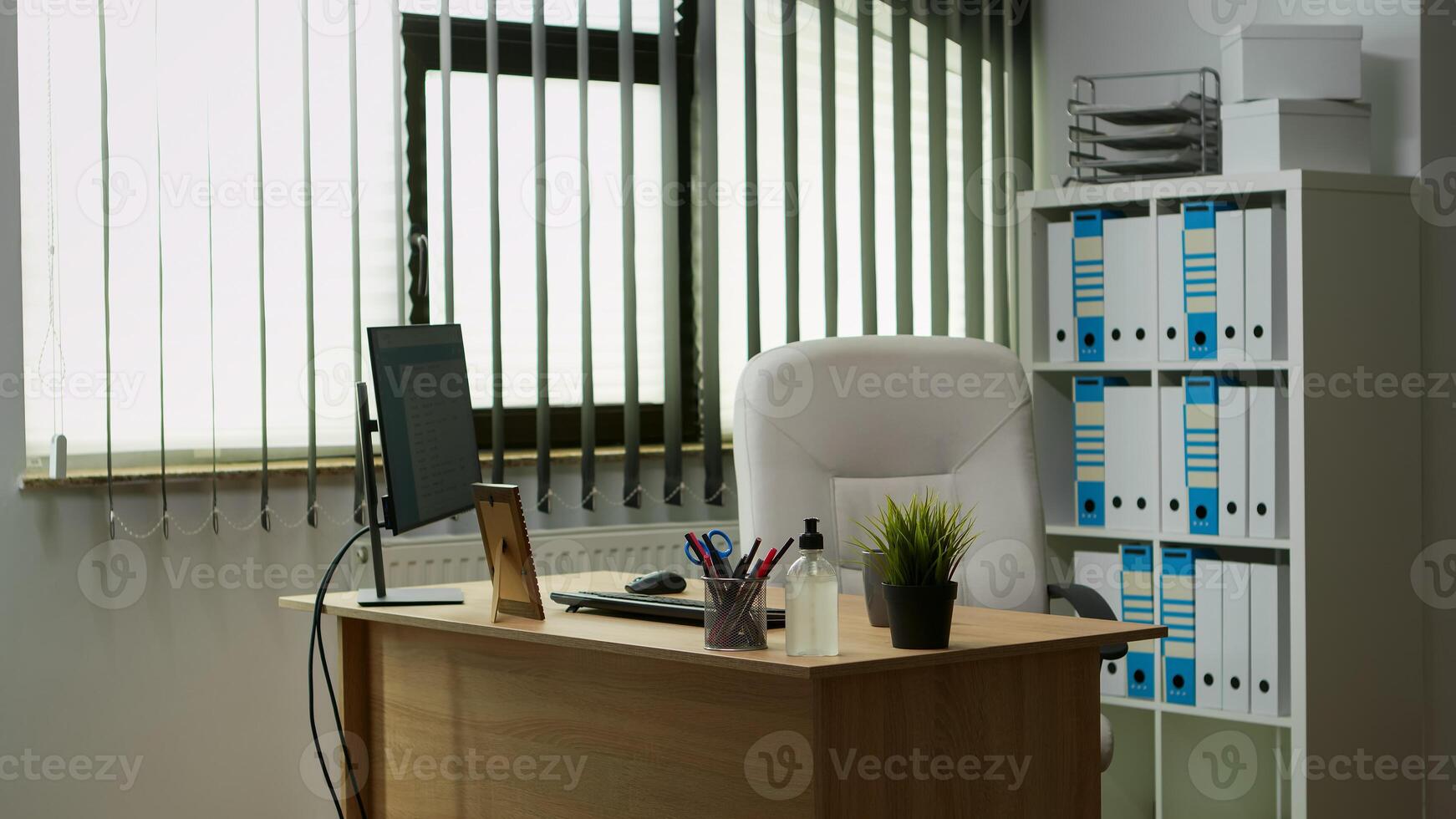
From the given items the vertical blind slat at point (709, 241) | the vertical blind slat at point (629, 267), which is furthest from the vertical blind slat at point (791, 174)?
the vertical blind slat at point (629, 267)

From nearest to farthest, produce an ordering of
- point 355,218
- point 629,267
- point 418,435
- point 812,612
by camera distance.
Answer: point 812,612
point 418,435
point 355,218
point 629,267

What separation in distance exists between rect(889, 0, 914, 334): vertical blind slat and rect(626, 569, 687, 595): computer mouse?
5.49ft

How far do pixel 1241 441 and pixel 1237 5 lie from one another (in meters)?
1.17

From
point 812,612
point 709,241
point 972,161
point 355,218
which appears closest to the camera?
point 812,612

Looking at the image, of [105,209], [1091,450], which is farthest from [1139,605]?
[105,209]

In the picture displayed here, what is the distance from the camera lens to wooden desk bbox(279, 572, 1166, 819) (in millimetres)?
1530

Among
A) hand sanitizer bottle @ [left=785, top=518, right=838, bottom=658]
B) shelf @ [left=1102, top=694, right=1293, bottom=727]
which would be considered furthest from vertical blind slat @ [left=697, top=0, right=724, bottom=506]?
hand sanitizer bottle @ [left=785, top=518, right=838, bottom=658]

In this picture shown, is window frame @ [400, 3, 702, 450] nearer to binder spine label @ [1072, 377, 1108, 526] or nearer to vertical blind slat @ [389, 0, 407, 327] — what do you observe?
vertical blind slat @ [389, 0, 407, 327]

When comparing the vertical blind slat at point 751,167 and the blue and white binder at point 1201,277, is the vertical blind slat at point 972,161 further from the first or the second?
the blue and white binder at point 1201,277

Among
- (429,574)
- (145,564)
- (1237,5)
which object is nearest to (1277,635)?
(1237,5)

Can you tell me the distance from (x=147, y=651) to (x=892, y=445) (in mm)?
1652

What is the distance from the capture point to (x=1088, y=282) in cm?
318

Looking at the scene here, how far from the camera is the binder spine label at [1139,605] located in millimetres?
3092

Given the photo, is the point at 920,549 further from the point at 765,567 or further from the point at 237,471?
the point at 237,471
